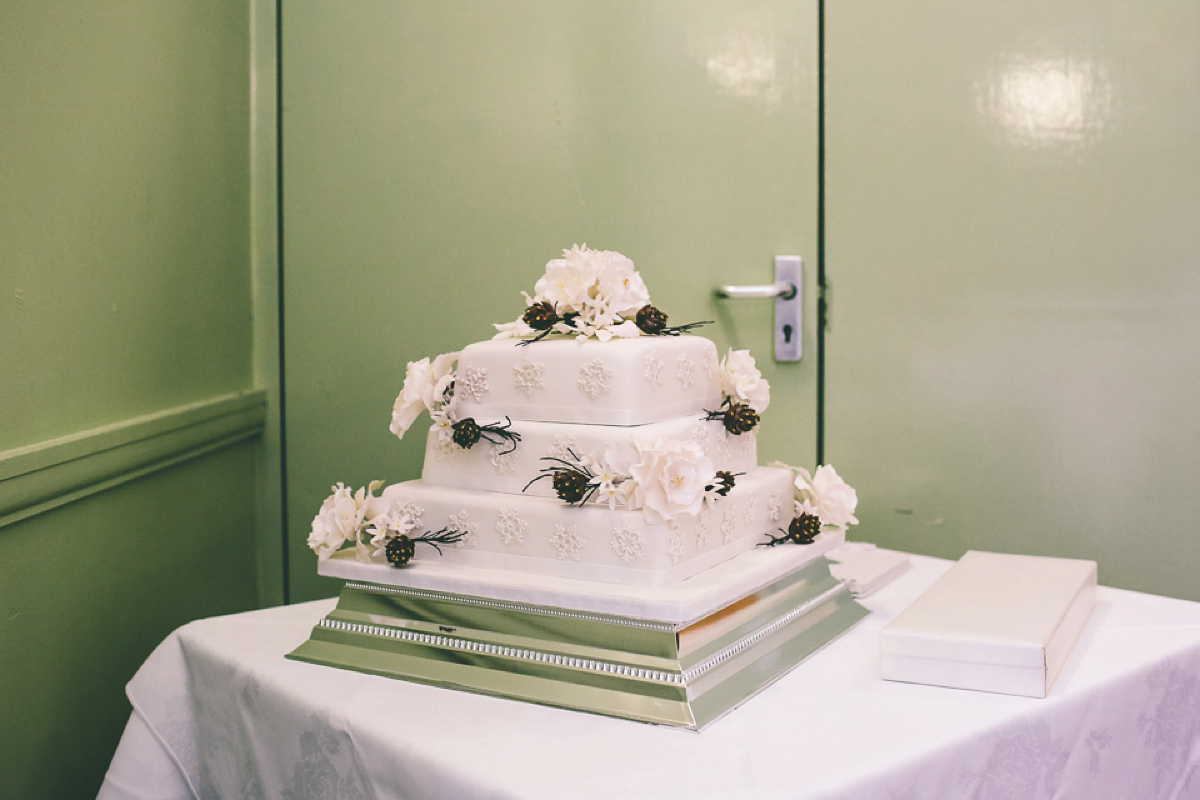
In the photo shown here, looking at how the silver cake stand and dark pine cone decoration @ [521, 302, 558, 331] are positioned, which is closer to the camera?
the silver cake stand

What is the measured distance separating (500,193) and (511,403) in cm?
98

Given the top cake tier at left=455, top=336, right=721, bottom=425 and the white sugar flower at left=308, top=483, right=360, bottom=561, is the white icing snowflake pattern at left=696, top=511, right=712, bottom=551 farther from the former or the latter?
the white sugar flower at left=308, top=483, right=360, bottom=561

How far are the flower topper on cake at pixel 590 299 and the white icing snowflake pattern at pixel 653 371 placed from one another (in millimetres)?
58

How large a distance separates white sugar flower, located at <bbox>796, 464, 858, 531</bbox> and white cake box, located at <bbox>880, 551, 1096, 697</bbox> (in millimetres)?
149

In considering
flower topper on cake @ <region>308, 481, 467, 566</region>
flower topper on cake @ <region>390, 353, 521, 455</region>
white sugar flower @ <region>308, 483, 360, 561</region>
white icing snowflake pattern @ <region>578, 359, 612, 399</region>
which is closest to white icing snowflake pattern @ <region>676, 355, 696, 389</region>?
white icing snowflake pattern @ <region>578, 359, 612, 399</region>

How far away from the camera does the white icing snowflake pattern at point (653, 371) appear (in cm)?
103

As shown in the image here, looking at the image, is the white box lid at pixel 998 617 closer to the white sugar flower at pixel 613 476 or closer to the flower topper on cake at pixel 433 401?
the white sugar flower at pixel 613 476

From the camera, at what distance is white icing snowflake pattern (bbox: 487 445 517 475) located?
1067 mm

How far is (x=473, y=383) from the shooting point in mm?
1125

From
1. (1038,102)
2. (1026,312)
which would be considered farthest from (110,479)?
(1038,102)

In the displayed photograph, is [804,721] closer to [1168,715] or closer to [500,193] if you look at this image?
[1168,715]

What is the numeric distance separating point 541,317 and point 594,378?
120mm

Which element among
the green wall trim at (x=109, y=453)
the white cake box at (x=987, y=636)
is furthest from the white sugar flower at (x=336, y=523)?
the white cake box at (x=987, y=636)

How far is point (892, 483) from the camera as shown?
1.96 metres
